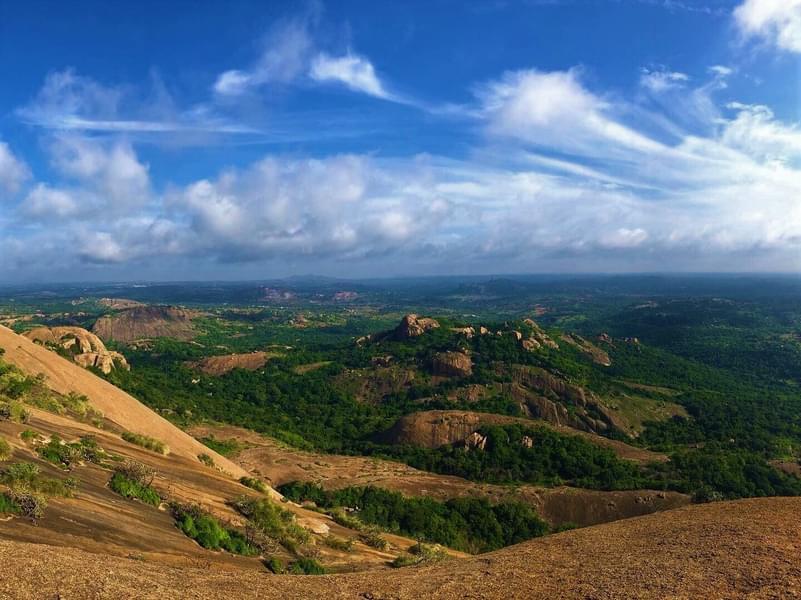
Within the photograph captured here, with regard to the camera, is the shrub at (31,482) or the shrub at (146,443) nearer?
the shrub at (31,482)

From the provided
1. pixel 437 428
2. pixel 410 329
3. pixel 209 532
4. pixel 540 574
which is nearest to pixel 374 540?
pixel 209 532

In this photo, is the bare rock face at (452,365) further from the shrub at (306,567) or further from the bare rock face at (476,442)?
the shrub at (306,567)

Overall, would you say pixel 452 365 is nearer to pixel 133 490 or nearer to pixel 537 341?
pixel 537 341

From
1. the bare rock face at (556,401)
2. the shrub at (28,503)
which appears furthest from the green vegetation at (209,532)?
the bare rock face at (556,401)

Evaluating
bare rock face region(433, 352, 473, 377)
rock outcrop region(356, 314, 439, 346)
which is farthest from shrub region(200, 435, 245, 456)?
rock outcrop region(356, 314, 439, 346)

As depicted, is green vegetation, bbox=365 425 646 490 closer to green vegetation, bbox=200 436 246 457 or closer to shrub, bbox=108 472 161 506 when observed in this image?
green vegetation, bbox=200 436 246 457

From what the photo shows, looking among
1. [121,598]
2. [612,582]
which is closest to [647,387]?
[612,582]

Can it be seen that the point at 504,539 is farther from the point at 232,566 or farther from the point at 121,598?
the point at 121,598
